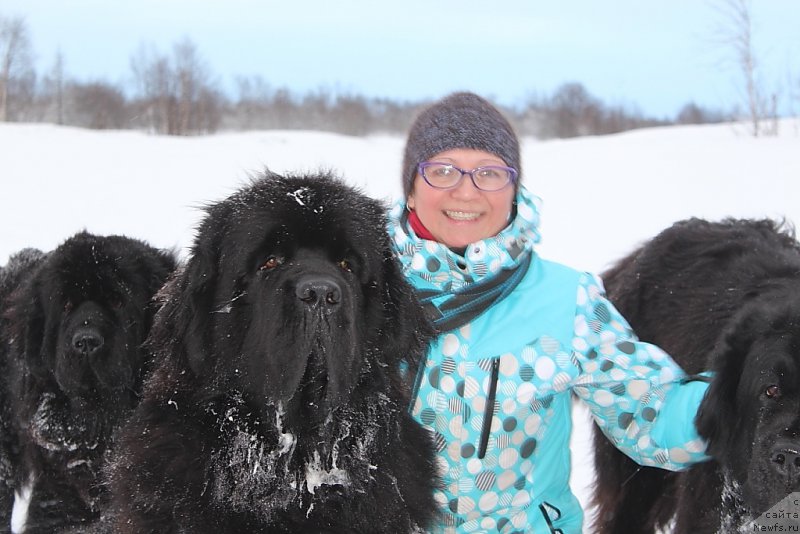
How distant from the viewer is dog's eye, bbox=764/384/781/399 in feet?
7.95

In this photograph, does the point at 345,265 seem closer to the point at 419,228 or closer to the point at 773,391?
the point at 419,228

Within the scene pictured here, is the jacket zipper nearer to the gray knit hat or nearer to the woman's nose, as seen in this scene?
the woman's nose

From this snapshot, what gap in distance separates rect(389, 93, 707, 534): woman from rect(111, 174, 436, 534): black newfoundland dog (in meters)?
0.54

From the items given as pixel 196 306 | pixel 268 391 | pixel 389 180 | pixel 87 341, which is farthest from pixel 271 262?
pixel 389 180

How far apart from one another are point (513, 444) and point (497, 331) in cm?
45

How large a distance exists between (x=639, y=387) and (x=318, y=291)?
1500 mm

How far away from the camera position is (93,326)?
10.3ft

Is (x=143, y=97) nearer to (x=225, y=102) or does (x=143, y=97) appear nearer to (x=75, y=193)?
(x=225, y=102)

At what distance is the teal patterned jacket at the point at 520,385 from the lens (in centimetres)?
279

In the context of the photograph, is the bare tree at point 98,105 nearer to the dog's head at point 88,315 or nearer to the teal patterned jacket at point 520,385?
the dog's head at point 88,315

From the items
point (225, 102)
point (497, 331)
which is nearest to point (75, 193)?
point (497, 331)

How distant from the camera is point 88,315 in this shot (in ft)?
10.5

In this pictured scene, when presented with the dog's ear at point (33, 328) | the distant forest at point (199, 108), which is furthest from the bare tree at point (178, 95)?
the dog's ear at point (33, 328)

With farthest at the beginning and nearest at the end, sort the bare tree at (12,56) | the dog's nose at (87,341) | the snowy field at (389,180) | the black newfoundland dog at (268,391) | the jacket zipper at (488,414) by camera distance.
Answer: the bare tree at (12,56) → the snowy field at (389,180) → the dog's nose at (87,341) → the jacket zipper at (488,414) → the black newfoundland dog at (268,391)
